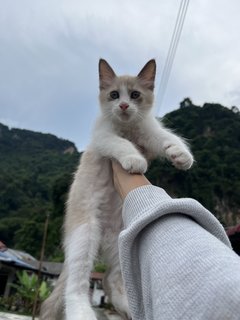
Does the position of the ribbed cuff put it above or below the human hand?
below

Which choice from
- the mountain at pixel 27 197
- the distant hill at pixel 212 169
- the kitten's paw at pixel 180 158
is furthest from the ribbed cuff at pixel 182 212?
the mountain at pixel 27 197

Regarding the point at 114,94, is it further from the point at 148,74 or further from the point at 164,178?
the point at 164,178

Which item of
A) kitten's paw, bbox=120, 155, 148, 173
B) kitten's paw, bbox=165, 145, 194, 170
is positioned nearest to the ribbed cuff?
kitten's paw, bbox=120, 155, 148, 173

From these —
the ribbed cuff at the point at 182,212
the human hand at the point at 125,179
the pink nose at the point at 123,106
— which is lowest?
the ribbed cuff at the point at 182,212

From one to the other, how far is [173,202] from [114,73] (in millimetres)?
1744

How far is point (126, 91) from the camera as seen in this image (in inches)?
93.9

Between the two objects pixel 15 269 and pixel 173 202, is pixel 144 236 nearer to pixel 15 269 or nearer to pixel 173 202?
pixel 173 202

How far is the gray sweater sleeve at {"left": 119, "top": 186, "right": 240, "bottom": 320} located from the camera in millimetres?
573

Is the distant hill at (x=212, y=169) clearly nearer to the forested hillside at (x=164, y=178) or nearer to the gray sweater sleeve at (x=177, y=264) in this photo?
the forested hillside at (x=164, y=178)

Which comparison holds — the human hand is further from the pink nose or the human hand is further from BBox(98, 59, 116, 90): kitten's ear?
BBox(98, 59, 116, 90): kitten's ear

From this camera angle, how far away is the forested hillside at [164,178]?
19109 mm

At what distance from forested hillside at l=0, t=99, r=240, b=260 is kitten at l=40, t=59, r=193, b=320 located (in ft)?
46.3

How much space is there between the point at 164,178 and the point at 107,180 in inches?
642

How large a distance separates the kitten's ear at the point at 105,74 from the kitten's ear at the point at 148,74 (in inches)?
7.2
